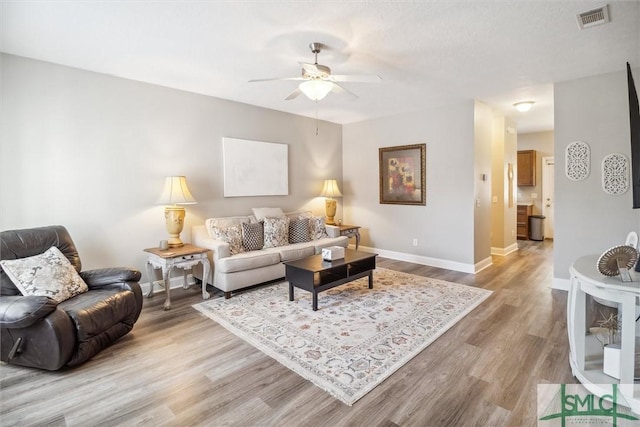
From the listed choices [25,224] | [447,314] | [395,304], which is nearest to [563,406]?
[447,314]

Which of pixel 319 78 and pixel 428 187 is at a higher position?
pixel 319 78

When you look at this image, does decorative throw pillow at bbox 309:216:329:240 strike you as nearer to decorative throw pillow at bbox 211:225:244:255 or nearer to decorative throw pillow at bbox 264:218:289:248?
decorative throw pillow at bbox 264:218:289:248

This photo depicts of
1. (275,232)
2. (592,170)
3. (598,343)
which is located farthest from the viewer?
(275,232)

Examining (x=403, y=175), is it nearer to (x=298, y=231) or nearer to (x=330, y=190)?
(x=330, y=190)

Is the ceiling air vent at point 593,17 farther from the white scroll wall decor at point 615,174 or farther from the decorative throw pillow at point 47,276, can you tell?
the decorative throw pillow at point 47,276

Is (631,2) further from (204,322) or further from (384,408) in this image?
(204,322)

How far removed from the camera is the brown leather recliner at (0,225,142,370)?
2223 mm

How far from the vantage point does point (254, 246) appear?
4.50 m

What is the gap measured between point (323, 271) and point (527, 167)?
23.0 feet

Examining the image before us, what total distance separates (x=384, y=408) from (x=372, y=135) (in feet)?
16.9

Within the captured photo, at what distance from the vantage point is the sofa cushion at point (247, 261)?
3.87 metres

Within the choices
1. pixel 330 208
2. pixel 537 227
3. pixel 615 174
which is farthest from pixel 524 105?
pixel 537 227

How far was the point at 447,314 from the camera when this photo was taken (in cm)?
338

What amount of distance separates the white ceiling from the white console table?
1980 millimetres
